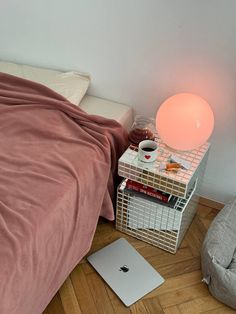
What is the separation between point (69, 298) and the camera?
5.19 feet

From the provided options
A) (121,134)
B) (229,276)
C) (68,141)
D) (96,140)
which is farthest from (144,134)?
(229,276)

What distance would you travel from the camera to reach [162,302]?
1.58m

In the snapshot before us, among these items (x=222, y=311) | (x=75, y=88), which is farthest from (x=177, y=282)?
(x=75, y=88)

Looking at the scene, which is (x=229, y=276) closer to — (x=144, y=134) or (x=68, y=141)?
(x=144, y=134)

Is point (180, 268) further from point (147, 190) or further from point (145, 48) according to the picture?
point (145, 48)

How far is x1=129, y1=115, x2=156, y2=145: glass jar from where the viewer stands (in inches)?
67.0

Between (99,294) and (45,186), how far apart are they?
0.51 meters

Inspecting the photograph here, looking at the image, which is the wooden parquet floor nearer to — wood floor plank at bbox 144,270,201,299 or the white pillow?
wood floor plank at bbox 144,270,201,299

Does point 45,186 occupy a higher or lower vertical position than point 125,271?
higher

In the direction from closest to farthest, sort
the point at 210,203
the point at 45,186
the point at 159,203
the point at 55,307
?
the point at 45,186 → the point at 55,307 → the point at 159,203 → the point at 210,203

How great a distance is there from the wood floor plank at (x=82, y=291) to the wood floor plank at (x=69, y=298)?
0.01m

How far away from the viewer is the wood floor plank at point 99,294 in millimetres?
1542

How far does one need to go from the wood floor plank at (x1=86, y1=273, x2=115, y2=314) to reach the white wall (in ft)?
2.33

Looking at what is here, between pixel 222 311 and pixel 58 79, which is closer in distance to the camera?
pixel 222 311
